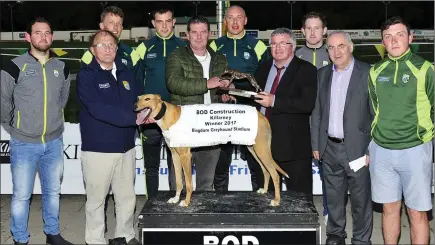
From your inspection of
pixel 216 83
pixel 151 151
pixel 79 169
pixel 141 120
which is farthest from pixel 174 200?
pixel 79 169

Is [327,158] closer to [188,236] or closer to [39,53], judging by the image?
[188,236]

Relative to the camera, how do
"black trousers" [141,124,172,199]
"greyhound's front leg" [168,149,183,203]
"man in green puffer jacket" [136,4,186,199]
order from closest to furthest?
"greyhound's front leg" [168,149,183,203] < "man in green puffer jacket" [136,4,186,199] < "black trousers" [141,124,172,199]

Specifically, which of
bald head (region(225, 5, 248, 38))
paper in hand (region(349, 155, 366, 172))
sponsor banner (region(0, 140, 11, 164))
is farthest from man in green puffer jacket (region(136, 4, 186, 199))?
sponsor banner (region(0, 140, 11, 164))

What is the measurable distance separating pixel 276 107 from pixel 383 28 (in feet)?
3.24

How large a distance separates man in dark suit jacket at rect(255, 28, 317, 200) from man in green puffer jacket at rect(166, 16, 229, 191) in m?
0.40

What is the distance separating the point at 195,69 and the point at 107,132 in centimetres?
89

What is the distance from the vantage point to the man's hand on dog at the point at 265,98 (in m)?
3.71

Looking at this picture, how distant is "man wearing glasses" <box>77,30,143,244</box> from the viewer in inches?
147

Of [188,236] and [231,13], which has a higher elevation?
[231,13]

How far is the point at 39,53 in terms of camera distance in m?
4.03

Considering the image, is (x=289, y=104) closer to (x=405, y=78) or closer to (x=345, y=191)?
(x=405, y=78)

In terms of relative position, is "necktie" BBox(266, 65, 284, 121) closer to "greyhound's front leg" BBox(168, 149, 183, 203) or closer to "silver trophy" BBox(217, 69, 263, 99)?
"silver trophy" BBox(217, 69, 263, 99)

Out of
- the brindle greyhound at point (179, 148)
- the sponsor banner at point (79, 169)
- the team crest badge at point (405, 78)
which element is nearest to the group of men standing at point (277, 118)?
Answer: the team crest badge at point (405, 78)

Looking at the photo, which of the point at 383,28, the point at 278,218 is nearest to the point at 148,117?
the point at 278,218
